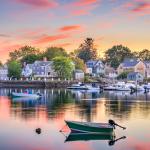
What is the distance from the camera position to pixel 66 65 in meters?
160

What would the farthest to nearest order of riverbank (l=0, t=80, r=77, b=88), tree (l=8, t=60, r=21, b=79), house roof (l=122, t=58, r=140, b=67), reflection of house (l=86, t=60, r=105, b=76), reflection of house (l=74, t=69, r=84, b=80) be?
reflection of house (l=86, t=60, r=105, b=76), house roof (l=122, t=58, r=140, b=67), reflection of house (l=74, t=69, r=84, b=80), tree (l=8, t=60, r=21, b=79), riverbank (l=0, t=80, r=77, b=88)

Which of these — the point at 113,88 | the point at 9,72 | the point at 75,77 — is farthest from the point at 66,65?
the point at 113,88

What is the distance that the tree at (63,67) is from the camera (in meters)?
161

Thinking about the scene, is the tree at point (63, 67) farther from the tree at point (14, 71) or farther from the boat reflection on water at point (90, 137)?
the boat reflection on water at point (90, 137)

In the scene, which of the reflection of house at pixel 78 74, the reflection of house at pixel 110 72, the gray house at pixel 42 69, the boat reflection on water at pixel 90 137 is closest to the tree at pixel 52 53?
the gray house at pixel 42 69

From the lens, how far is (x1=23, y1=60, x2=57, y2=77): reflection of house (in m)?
173

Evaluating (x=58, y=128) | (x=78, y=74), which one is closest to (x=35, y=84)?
(x=78, y=74)

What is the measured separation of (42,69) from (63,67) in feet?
49.8

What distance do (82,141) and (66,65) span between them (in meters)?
121

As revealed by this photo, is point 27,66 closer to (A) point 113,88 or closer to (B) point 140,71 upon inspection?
(B) point 140,71

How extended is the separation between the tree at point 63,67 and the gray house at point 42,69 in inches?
362

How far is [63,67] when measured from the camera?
16150 centimetres

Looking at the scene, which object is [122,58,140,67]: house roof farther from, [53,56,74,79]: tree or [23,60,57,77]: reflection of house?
[23,60,57,77]: reflection of house

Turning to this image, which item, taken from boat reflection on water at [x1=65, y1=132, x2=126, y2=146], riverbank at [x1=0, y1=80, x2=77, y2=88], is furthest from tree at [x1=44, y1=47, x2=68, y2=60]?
boat reflection on water at [x1=65, y1=132, x2=126, y2=146]
